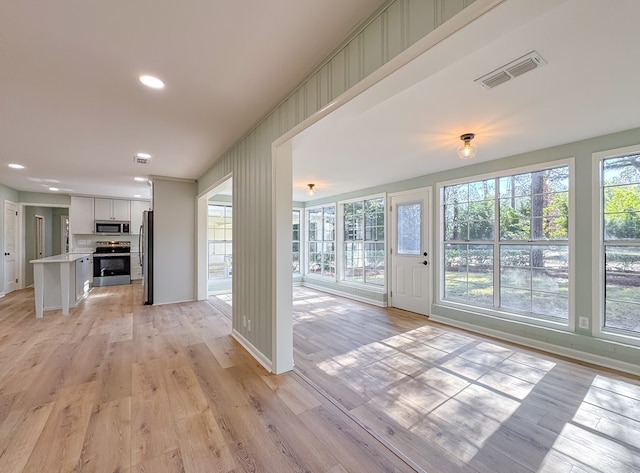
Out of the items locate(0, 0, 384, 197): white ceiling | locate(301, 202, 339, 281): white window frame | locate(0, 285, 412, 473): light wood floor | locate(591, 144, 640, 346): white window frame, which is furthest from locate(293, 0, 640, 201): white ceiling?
locate(301, 202, 339, 281): white window frame

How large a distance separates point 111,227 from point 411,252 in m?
7.79

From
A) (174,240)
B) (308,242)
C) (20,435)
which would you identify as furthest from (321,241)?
(20,435)

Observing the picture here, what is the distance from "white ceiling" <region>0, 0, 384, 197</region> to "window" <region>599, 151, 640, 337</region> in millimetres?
3279

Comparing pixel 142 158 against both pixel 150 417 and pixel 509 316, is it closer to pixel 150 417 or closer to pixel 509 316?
pixel 150 417

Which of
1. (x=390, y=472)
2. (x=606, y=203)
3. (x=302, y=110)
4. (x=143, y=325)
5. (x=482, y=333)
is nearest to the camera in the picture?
(x=390, y=472)

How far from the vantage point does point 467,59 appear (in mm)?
1740

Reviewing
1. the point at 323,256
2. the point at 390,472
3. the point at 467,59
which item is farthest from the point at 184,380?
the point at 323,256

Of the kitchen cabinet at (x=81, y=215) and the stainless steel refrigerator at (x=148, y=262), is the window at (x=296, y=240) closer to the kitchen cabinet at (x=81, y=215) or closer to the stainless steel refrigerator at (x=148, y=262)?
the stainless steel refrigerator at (x=148, y=262)

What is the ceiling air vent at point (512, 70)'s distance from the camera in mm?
1731

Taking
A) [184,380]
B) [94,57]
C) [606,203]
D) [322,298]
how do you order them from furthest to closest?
[322,298], [606,203], [184,380], [94,57]

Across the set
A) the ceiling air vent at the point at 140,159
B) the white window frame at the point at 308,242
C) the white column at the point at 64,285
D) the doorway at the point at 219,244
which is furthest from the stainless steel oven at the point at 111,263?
the white window frame at the point at 308,242

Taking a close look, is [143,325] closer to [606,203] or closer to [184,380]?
[184,380]

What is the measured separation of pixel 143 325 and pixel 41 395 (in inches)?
74.2

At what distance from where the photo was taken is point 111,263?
7.44m
